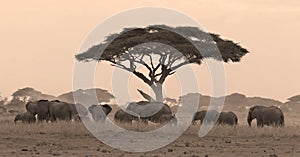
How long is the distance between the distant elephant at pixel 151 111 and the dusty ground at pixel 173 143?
490 centimetres

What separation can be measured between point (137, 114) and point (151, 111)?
0.70m

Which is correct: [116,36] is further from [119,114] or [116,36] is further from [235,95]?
[235,95]

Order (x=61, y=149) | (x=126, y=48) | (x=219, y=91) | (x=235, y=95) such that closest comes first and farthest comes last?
1. (x=61, y=149)
2. (x=219, y=91)
3. (x=126, y=48)
4. (x=235, y=95)

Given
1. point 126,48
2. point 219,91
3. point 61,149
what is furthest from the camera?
point 126,48

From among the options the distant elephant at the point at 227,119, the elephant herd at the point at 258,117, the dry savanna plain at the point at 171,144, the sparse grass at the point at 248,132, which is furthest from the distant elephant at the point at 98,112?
the sparse grass at the point at 248,132

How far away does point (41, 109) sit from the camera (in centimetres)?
3484

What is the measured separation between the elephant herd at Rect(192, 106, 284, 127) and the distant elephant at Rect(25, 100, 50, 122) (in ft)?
22.5

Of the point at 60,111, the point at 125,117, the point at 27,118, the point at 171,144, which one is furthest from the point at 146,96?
the point at 171,144

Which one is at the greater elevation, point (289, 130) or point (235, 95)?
point (235, 95)

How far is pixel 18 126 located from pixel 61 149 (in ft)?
26.0

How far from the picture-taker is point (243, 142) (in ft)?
80.6

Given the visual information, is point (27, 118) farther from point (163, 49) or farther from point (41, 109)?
point (163, 49)

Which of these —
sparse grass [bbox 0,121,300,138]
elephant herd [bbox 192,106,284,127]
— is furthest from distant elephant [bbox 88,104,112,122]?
elephant herd [bbox 192,106,284,127]

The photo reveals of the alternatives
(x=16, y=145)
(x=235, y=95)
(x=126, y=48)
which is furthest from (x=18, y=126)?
(x=235, y=95)
